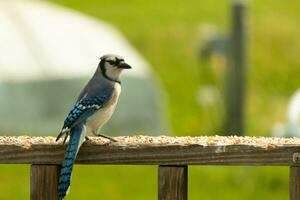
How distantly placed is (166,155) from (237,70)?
13921mm

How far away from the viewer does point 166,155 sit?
5.04 meters

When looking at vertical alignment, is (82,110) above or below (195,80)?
below

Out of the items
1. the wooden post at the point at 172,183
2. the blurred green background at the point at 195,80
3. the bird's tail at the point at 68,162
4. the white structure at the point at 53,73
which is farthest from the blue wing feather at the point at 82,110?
the white structure at the point at 53,73

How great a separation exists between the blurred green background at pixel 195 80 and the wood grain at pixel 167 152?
→ 10.0 metres

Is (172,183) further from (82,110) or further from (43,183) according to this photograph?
(82,110)

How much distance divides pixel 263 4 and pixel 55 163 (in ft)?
91.6

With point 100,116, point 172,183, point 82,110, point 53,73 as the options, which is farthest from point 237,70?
point 172,183

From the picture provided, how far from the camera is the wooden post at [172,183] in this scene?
4.96 m

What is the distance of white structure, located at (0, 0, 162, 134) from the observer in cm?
1942

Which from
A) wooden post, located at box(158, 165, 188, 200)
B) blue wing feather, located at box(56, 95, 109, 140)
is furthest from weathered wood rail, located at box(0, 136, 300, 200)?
blue wing feather, located at box(56, 95, 109, 140)

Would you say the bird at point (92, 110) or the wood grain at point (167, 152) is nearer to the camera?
the wood grain at point (167, 152)

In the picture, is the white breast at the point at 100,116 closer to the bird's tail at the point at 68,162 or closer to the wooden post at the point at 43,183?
the bird's tail at the point at 68,162

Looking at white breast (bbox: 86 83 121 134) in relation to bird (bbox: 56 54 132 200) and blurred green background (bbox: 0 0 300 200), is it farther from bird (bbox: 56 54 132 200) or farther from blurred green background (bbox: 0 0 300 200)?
blurred green background (bbox: 0 0 300 200)

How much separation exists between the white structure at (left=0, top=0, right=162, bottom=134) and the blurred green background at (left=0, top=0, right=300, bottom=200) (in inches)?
29.9
